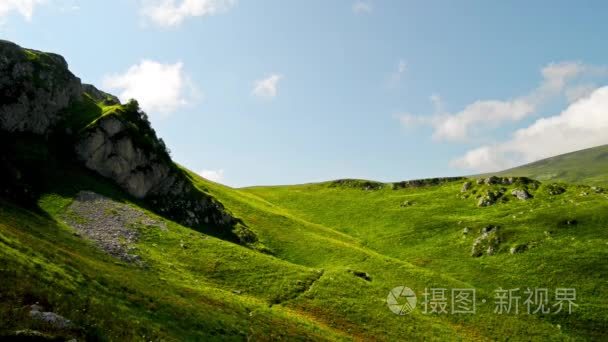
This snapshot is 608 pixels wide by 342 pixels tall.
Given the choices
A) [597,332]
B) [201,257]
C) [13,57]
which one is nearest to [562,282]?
[597,332]

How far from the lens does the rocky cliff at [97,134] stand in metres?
78.8

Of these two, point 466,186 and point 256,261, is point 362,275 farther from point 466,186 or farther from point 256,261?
point 466,186

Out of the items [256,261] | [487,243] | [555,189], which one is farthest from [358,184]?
[256,261]

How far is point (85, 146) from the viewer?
269 feet

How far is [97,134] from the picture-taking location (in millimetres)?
83625

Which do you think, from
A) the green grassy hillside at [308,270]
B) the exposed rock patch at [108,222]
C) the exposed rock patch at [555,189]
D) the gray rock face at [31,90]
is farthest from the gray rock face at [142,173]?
the exposed rock patch at [555,189]

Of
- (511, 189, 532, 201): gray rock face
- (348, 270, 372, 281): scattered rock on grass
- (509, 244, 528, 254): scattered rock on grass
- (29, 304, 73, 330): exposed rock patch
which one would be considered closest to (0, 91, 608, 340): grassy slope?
(29, 304, 73, 330): exposed rock patch

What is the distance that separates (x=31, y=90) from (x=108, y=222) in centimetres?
3406

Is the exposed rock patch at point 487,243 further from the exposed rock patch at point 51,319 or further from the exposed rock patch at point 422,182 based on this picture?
the exposed rock patch at point 51,319

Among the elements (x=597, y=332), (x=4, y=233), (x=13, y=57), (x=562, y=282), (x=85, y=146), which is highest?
(x=13, y=57)

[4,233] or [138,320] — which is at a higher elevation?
[4,233]

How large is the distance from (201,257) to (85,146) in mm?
33689

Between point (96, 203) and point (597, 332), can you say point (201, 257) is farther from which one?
point (597, 332)

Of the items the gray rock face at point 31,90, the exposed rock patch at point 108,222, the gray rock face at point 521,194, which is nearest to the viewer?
the exposed rock patch at point 108,222
